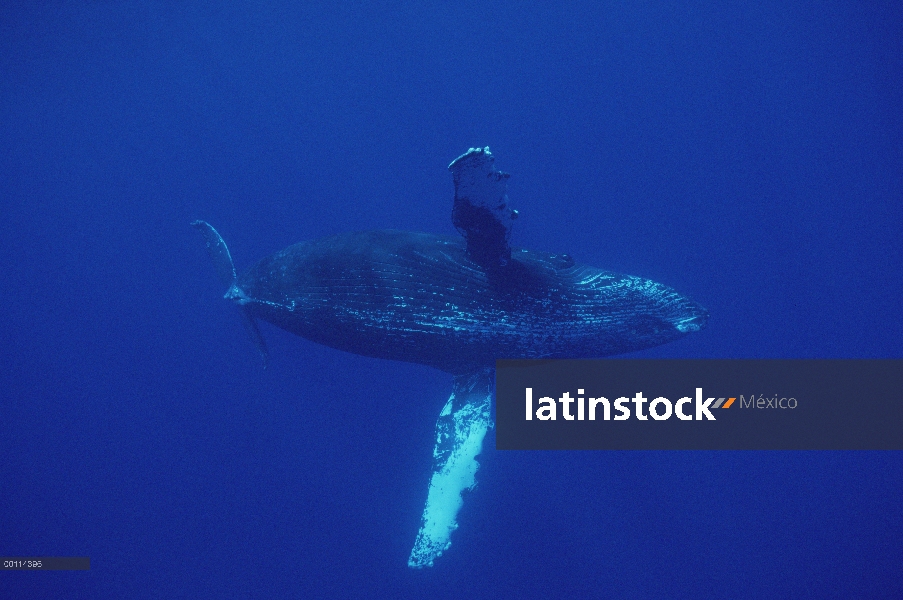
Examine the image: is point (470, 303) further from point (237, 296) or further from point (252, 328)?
point (252, 328)

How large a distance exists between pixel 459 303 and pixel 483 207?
129 centimetres

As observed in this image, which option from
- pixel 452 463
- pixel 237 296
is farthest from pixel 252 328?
pixel 452 463

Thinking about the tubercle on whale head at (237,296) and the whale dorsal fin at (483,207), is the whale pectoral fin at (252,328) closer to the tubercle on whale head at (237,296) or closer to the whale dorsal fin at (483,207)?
the tubercle on whale head at (237,296)

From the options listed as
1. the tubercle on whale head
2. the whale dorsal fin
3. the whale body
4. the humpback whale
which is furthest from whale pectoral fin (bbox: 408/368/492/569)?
the tubercle on whale head

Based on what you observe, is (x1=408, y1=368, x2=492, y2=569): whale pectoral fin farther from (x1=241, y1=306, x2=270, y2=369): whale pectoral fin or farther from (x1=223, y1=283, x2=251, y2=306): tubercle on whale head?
(x1=241, y1=306, x2=270, y2=369): whale pectoral fin

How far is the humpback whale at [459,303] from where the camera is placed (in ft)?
17.9

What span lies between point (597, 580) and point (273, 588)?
6968 mm

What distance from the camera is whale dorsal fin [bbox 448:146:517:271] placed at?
4.30 meters

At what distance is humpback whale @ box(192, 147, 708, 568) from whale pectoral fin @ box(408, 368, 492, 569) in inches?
0.8

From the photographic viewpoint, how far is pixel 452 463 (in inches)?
252

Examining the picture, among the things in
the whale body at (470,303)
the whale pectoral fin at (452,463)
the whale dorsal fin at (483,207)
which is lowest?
the whale pectoral fin at (452,463)

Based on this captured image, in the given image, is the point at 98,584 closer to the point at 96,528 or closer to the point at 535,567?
the point at 96,528

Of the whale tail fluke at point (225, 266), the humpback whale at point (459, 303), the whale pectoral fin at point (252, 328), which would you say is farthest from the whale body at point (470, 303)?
the whale tail fluke at point (225, 266)

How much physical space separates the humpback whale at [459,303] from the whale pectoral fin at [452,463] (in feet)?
0.06
